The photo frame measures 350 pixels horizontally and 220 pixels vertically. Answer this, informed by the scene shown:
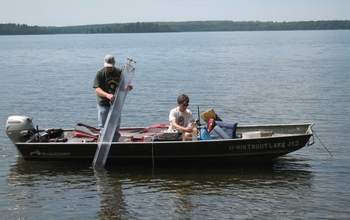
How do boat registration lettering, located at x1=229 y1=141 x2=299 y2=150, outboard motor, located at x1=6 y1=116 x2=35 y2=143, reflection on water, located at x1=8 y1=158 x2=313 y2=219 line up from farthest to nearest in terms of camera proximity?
outboard motor, located at x1=6 y1=116 x2=35 y2=143
boat registration lettering, located at x1=229 y1=141 x2=299 y2=150
reflection on water, located at x1=8 y1=158 x2=313 y2=219

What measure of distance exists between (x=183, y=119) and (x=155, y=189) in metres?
1.81

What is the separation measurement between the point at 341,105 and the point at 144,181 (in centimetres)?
1202

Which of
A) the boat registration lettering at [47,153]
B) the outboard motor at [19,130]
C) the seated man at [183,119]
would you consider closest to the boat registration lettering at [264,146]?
the seated man at [183,119]

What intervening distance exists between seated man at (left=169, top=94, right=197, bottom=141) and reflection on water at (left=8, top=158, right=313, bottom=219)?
0.88m

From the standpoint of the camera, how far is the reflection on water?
35.3 ft

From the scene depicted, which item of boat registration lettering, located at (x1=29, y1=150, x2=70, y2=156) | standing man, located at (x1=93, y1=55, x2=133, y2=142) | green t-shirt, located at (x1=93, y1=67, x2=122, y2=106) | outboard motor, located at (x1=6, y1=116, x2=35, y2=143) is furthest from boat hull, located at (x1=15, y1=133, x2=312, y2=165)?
green t-shirt, located at (x1=93, y1=67, x2=122, y2=106)

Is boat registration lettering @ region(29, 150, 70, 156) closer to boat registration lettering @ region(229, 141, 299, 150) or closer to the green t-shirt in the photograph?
the green t-shirt

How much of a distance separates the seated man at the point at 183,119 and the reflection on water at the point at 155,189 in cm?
88

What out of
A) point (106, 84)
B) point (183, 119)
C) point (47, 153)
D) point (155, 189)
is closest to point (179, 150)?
point (183, 119)

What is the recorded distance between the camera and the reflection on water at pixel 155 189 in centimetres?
1076

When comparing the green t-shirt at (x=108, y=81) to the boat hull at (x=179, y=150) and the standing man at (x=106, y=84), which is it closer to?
the standing man at (x=106, y=84)

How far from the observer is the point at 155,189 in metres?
11.9

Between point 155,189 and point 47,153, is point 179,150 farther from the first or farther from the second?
point 47,153

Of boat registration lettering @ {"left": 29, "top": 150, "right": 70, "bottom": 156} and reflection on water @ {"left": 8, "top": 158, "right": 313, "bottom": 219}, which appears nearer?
reflection on water @ {"left": 8, "top": 158, "right": 313, "bottom": 219}
